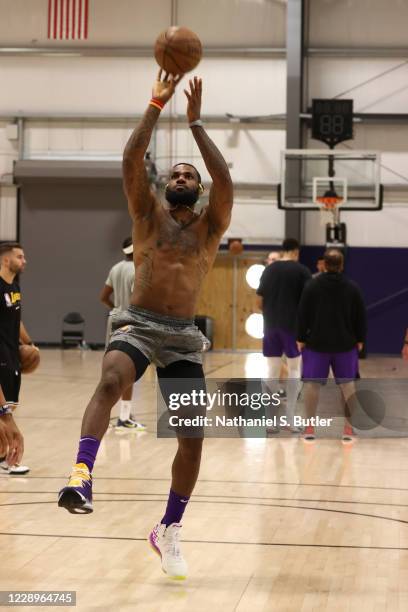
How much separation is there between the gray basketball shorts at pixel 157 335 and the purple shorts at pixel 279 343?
5.78 metres

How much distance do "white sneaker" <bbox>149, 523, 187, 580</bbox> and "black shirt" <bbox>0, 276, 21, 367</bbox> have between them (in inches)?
107

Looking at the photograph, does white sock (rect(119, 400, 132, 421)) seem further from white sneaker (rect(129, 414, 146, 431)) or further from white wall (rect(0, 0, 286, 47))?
white wall (rect(0, 0, 286, 47))

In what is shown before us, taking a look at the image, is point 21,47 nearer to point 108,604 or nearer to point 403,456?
point 403,456

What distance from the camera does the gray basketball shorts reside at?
15.8ft

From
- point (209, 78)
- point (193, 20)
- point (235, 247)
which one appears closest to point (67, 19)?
point (193, 20)

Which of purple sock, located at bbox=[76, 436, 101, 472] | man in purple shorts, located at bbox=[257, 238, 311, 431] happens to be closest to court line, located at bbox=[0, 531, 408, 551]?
purple sock, located at bbox=[76, 436, 101, 472]

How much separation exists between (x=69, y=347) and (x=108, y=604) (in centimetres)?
1798

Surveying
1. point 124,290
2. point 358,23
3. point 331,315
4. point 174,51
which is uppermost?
point 358,23

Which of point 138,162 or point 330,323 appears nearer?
point 138,162

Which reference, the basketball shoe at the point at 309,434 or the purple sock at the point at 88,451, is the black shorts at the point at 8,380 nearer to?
the purple sock at the point at 88,451

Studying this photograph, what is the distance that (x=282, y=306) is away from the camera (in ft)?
34.9

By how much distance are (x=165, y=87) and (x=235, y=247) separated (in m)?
16.8

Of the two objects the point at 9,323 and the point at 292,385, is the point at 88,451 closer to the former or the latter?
the point at 9,323

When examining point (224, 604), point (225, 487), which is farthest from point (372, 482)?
point (224, 604)
